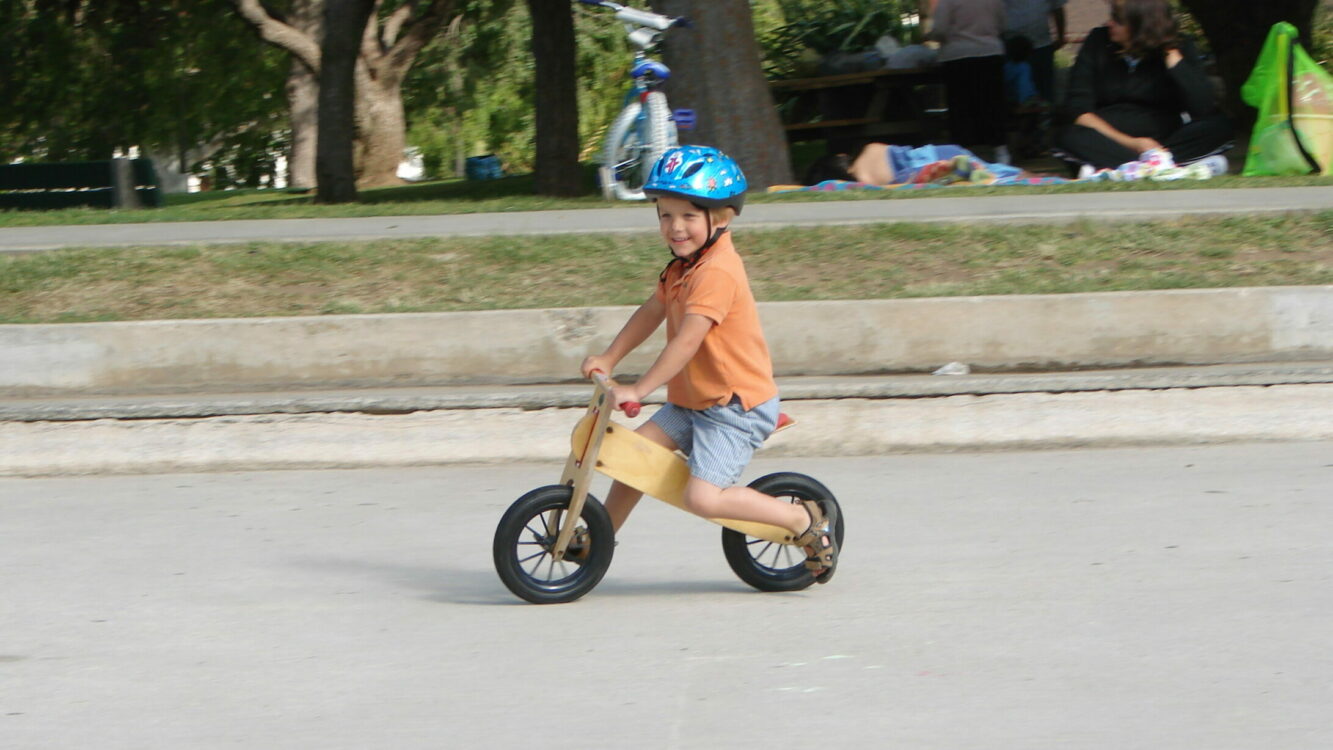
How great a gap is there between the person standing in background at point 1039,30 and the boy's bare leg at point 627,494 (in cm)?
1086

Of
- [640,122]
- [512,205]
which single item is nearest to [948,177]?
[640,122]

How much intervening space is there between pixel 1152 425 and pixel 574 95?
9.33 meters

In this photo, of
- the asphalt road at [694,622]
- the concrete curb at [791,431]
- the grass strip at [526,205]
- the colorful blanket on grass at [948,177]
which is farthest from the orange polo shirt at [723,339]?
the colorful blanket on grass at [948,177]

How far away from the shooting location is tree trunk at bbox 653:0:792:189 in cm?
1245

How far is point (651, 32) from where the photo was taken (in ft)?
39.7

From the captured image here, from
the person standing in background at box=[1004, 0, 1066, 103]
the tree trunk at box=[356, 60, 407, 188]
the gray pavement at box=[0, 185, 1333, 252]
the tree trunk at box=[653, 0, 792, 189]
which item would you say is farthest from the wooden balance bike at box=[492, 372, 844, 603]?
the tree trunk at box=[356, 60, 407, 188]

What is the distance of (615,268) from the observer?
8.93 m

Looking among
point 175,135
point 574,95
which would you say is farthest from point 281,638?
point 175,135

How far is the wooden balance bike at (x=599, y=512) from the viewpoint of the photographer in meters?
4.67

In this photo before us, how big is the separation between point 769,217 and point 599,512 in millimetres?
5431

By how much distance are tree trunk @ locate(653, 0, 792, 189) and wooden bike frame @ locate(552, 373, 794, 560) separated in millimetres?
7945

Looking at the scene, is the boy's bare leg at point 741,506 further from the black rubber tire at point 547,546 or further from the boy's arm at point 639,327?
the boy's arm at point 639,327

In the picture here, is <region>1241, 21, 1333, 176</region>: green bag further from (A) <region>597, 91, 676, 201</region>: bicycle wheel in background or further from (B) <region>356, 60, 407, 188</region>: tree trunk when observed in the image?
(B) <region>356, 60, 407, 188</region>: tree trunk

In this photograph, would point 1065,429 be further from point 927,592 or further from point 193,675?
point 193,675
